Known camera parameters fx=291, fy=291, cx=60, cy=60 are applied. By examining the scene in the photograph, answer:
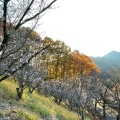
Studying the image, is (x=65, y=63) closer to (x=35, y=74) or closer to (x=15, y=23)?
(x=35, y=74)

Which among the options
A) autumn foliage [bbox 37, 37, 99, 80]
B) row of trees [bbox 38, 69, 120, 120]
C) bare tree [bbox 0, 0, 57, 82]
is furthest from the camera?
autumn foliage [bbox 37, 37, 99, 80]

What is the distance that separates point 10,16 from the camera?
28.3 feet

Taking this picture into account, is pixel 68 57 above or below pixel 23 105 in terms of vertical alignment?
above

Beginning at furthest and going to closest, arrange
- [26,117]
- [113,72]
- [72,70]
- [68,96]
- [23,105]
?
[72,70]
[68,96]
[113,72]
[23,105]
[26,117]

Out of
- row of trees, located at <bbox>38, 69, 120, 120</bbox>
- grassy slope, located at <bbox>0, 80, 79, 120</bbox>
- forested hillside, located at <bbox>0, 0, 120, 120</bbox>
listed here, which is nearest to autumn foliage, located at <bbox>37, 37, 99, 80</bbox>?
forested hillside, located at <bbox>0, 0, 120, 120</bbox>

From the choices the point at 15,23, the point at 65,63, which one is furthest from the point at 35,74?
the point at 65,63

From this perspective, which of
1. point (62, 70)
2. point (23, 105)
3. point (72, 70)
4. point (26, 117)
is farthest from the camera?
point (72, 70)

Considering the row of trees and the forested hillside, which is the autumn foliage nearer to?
the forested hillside

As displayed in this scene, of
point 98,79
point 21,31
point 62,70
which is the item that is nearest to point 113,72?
point 98,79

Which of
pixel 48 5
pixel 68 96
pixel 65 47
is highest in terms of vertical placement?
pixel 65 47

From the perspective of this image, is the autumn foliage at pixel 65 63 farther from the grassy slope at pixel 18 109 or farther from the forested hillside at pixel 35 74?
the grassy slope at pixel 18 109

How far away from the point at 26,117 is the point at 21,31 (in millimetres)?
11046

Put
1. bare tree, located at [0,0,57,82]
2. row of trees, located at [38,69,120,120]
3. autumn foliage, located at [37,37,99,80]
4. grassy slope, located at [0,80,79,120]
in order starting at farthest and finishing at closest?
autumn foliage, located at [37,37,99,80] → row of trees, located at [38,69,120,120] → grassy slope, located at [0,80,79,120] → bare tree, located at [0,0,57,82]

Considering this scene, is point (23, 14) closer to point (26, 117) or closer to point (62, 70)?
point (26, 117)
